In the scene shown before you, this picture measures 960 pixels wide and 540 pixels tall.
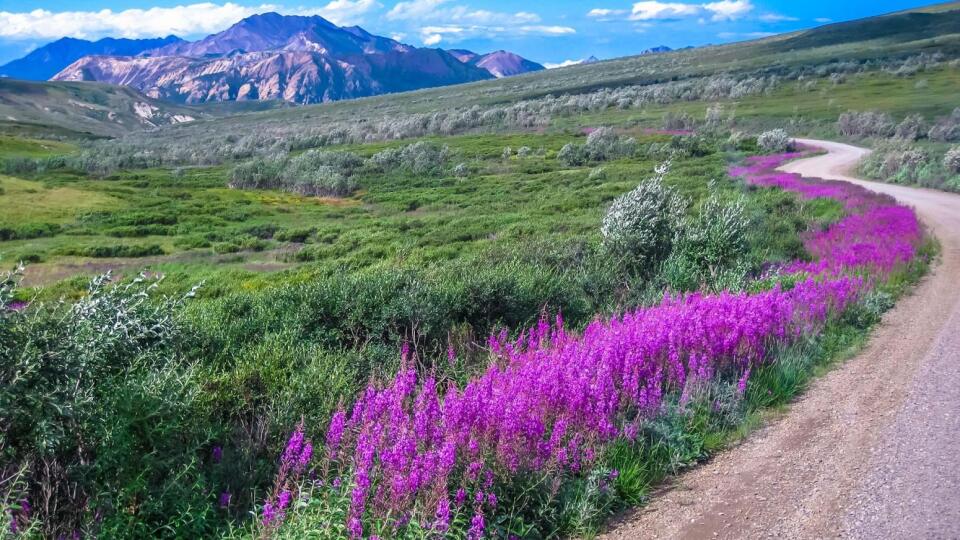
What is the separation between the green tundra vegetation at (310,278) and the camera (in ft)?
12.9

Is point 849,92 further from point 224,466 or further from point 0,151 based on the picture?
point 0,151

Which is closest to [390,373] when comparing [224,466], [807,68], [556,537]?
[224,466]

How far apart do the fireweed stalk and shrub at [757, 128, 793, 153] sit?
4296 cm

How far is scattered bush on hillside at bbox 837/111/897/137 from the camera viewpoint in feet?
168

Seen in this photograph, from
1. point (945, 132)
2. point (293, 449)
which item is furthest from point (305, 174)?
point (293, 449)

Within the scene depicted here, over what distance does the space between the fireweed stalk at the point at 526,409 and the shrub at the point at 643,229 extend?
4339 millimetres

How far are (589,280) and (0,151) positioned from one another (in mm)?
84036

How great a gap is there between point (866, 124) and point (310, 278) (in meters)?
52.9

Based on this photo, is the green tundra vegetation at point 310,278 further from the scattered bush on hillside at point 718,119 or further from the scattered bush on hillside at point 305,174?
the scattered bush on hillside at point 718,119

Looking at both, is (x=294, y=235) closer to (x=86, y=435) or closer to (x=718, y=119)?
(x=86, y=435)

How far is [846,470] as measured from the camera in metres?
4.89

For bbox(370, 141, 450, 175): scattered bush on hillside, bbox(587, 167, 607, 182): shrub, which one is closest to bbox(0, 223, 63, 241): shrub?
bbox(370, 141, 450, 175): scattered bush on hillside

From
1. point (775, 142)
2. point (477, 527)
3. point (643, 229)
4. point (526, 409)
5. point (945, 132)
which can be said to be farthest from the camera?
point (775, 142)

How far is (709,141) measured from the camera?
53.7 m
